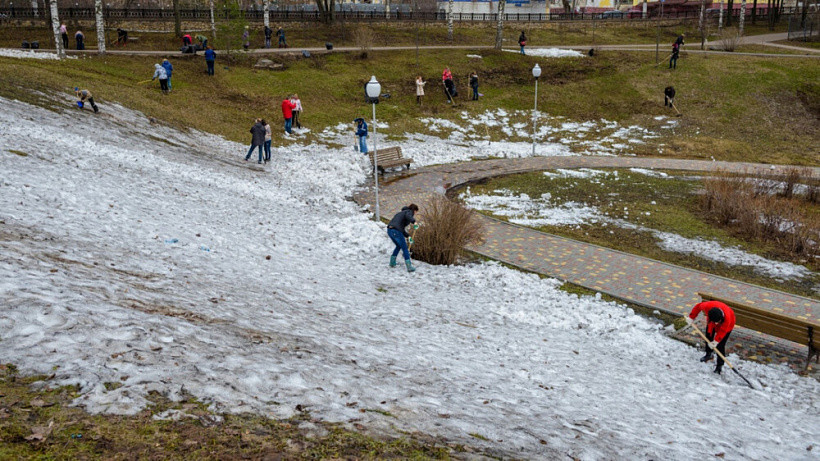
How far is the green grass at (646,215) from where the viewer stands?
13.5 metres

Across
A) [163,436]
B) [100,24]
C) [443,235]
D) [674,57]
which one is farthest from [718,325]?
[674,57]

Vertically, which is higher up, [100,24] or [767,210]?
[100,24]

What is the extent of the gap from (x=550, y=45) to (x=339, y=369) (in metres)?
48.0

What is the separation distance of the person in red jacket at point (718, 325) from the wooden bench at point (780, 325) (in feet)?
1.72

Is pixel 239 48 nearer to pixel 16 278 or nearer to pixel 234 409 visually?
pixel 16 278

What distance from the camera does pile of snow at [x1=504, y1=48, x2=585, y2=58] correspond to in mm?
43472

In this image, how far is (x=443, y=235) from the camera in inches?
513

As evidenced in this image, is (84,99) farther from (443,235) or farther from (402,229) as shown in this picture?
(443,235)

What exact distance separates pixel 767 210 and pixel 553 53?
31023mm

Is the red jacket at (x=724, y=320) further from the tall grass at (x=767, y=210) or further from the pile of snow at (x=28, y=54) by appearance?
the pile of snow at (x=28, y=54)

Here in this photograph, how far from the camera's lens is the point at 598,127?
32.9 m

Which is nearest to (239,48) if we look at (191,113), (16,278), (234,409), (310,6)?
(191,113)

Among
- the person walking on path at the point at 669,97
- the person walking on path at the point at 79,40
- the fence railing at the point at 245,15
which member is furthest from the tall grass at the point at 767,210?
the person walking on path at the point at 79,40

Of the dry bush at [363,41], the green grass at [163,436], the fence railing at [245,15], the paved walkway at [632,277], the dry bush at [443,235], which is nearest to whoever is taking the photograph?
the green grass at [163,436]
